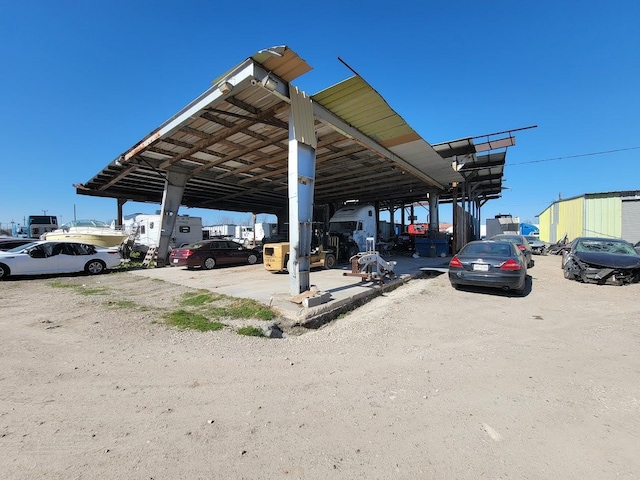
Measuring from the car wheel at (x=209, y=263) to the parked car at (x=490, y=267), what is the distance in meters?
11.0

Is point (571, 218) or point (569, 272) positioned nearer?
point (569, 272)

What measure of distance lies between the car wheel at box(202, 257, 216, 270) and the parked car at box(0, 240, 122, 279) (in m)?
3.72

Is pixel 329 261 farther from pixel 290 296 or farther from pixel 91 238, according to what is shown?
pixel 91 238

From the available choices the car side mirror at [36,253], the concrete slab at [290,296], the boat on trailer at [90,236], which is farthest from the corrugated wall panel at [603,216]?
the boat on trailer at [90,236]

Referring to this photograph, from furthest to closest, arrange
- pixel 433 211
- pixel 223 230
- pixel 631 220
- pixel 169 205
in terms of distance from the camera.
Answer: pixel 223 230
pixel 433 211
pixel 631 220
pixel 169 205

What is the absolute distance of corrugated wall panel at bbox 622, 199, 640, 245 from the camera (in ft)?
64.0

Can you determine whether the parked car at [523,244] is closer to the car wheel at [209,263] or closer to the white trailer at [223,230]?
the car wheel at [209,263]

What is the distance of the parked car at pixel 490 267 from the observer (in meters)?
7.51

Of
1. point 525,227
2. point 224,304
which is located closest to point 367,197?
point 224,304

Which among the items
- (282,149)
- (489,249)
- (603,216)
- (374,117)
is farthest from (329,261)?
(603,216)

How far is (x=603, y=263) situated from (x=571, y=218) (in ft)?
65.6

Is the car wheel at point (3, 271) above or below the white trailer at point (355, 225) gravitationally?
below

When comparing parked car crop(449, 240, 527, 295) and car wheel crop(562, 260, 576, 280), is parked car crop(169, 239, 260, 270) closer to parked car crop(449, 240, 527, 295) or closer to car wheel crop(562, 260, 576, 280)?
parked car crop(449, 240, 527, 295)

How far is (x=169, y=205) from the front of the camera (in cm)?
1534
